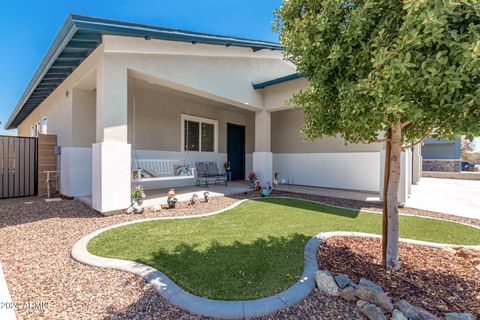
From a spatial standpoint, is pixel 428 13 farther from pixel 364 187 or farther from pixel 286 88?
pixel 364 187

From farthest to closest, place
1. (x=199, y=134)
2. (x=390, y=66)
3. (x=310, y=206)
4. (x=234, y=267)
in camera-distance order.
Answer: (x=199, y=134)
(x=310, y=206)
(x=234, y=267)
(x=390, y=66)

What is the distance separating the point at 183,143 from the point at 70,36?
554cm

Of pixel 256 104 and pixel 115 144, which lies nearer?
Answer: pixel 115 144

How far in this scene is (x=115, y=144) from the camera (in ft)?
16.5

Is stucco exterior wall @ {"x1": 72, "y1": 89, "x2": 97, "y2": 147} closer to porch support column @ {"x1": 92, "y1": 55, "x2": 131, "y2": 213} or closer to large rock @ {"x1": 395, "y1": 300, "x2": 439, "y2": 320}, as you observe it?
porch support column @ {"x1": 92, "y1": 55, "x2": 131, "y2": 213}

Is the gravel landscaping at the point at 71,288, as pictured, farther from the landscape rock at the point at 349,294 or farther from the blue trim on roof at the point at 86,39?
the blue trim on roof at the point at 86,39

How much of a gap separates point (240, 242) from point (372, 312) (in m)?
2.04

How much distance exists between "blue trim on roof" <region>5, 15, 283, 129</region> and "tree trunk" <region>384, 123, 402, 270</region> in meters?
4.40

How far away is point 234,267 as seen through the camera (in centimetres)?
281

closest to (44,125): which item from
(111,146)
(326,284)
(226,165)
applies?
(111,146)

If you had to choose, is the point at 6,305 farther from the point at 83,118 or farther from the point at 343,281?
the point at 83,118

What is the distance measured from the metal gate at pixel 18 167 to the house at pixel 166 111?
126cm

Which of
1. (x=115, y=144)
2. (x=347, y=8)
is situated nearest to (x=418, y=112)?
(x=347, y=8)

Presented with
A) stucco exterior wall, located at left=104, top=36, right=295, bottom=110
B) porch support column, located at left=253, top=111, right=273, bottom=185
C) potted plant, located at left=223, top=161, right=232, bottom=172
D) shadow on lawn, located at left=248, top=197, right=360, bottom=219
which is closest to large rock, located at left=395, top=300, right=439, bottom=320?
shadow on lawn, located at left=248, top=197, right=360, bottom=219
